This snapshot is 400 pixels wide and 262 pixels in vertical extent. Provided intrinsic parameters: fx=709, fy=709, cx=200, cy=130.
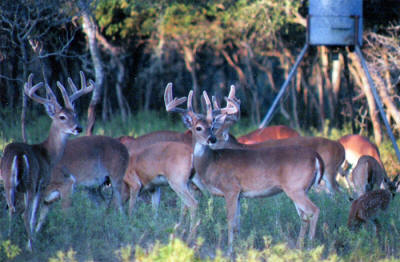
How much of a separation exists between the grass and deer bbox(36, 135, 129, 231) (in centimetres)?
27

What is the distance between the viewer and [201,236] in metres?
7.14

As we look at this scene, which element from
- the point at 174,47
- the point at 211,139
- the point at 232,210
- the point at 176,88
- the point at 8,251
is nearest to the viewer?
the point at 8,251

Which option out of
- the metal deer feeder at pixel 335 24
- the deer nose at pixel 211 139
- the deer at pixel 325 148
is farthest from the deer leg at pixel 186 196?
the metal deer feeder at pixel 335 24

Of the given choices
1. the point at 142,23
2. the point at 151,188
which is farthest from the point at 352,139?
the point at 142,23

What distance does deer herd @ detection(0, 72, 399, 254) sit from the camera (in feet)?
23.0

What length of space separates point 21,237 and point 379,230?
369 cm

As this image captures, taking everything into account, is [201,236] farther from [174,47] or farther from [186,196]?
[174,47]

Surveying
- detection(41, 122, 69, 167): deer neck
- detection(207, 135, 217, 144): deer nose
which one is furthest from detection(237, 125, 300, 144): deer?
detection(41, 122, 69, 167): deer neck

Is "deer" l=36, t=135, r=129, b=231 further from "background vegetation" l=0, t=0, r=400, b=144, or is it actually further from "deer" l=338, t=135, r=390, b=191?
"deer" l=338, t=135, r=390, b=191

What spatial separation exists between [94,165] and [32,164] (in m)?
1.98

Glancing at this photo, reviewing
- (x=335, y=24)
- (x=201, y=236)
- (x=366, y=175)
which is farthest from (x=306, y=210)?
(x=335, y=24)

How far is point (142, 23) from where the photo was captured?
647 inches

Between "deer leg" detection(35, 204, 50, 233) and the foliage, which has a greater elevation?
the foliage

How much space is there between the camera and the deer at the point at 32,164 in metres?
6.62
